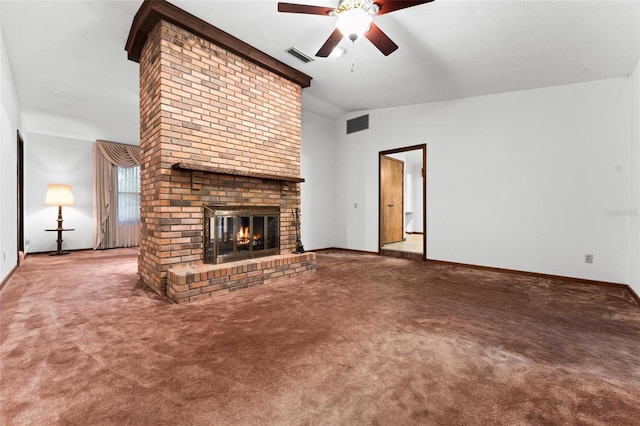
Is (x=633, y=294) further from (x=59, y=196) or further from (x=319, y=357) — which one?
(x=59, y=196)

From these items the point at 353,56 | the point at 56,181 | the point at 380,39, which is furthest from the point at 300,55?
the point at 56,181

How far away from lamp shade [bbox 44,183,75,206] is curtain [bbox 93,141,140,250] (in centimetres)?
59

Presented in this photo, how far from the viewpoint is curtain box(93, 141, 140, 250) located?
6.56m

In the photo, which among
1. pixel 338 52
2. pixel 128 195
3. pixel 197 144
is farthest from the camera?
pixel 128 195

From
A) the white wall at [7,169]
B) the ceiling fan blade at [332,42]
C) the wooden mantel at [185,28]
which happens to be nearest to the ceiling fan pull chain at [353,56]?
the ceiling fan blade at [332,42]

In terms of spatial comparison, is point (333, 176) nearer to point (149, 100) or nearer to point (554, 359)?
point (149, 100)

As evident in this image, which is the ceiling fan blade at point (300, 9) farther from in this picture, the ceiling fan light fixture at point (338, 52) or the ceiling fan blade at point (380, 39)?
the ceiling fan light fixture at point (338, 52)

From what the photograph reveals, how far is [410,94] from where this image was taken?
474 centimetres

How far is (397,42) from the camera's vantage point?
323 centimetres

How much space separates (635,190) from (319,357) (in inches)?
160

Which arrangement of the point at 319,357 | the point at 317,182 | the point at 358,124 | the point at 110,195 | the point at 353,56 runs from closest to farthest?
the point at 319,357 < the point at 353,56 < the point at 358,124 < the point at 317,182 < the point at 110,195

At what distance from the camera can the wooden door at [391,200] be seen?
5.86 metres

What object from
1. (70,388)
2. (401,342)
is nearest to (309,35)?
(401,342)

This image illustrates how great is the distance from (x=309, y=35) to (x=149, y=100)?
1919 mm
